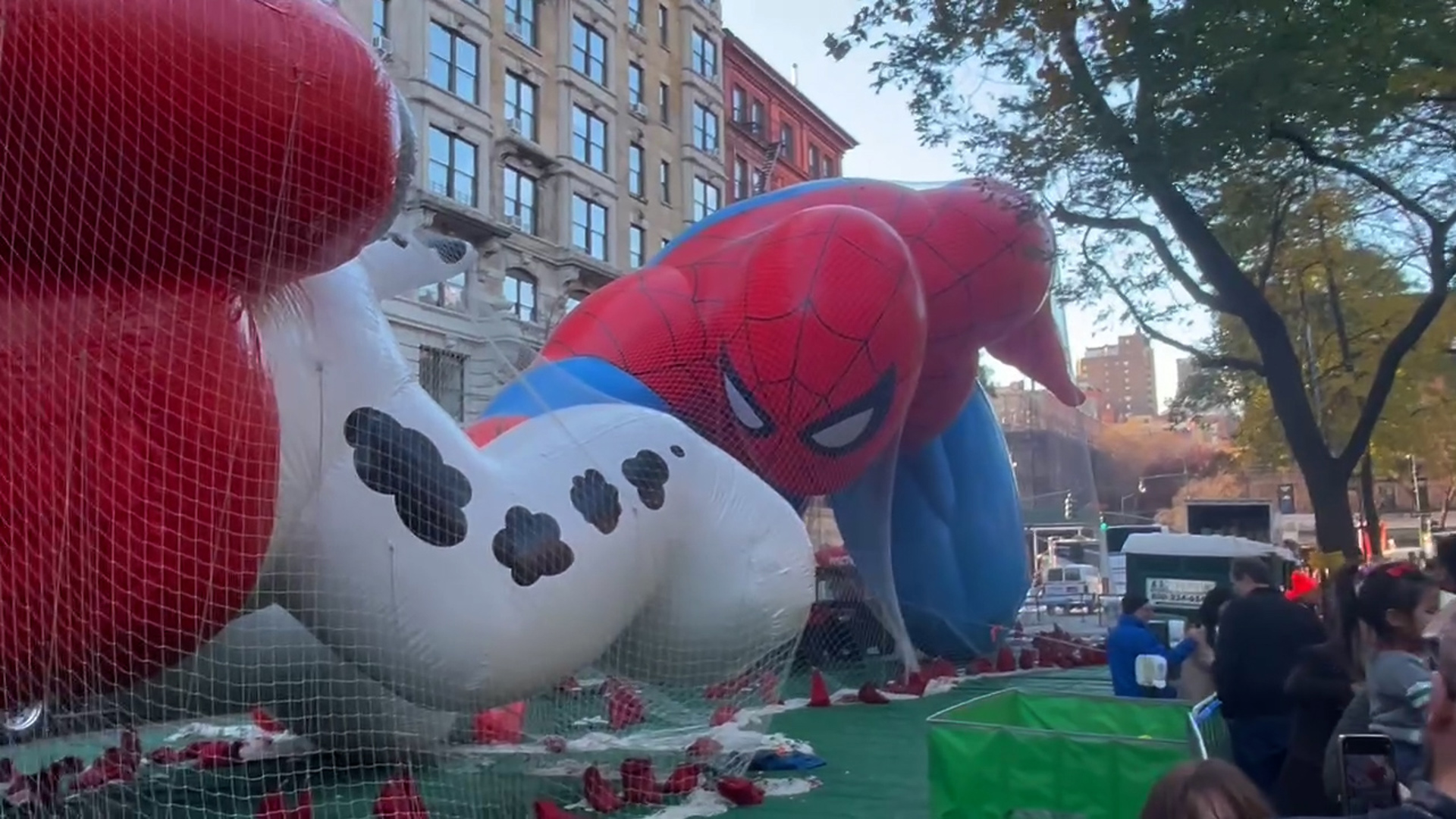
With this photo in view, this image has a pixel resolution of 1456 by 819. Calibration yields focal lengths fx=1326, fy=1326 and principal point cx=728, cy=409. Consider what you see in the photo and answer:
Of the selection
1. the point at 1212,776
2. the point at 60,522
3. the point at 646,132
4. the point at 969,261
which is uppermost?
the point at 646,132

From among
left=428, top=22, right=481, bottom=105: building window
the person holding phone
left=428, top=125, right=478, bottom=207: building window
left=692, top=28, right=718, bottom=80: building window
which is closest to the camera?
the person holding phone

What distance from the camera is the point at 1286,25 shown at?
824cm

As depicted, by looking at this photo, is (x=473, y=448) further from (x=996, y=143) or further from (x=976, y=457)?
(x=976, y=457)

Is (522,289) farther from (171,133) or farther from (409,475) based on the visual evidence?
(171,133)

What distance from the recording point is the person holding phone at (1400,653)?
3.67 meters

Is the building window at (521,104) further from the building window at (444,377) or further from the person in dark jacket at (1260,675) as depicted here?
the person in dark jacket at (1260,675)

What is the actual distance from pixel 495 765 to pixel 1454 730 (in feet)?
21.3

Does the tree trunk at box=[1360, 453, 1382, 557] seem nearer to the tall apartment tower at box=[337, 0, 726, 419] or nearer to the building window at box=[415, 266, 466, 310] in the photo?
the tall apartment tower at box=[337, 0, 726, 419]

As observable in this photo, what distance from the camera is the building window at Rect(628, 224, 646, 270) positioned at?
33062mm

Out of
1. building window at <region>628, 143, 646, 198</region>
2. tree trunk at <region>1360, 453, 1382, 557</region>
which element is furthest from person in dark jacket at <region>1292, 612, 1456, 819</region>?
building window at <region>628, 143, 646, 198</region>

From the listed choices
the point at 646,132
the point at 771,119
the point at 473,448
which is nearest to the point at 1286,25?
the point at 473,448

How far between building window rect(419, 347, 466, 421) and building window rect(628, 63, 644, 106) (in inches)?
1002

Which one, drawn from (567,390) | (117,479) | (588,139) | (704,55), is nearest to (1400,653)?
(117,479)

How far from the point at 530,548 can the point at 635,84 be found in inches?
1163
